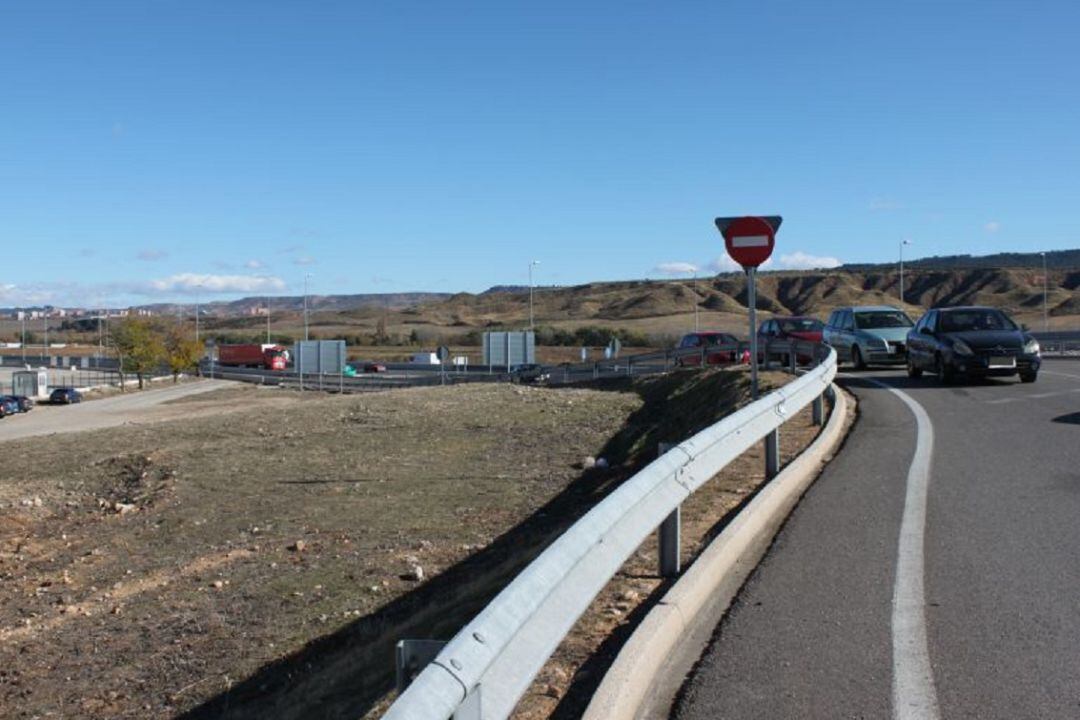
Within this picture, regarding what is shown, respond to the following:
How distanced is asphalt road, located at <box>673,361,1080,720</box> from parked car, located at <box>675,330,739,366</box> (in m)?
22.0

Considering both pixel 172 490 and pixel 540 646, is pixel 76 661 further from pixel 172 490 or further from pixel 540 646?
pixel 172 490

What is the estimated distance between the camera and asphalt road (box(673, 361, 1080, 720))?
4.64m

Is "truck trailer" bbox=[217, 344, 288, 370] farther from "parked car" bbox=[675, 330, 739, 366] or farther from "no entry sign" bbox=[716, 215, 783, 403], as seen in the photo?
"no entry sign" bbox=[716, 215, 783, 403]

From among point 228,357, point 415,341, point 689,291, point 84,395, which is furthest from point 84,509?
point 689,291

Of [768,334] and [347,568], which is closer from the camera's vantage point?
[347,568]

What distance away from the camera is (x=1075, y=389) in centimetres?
1881

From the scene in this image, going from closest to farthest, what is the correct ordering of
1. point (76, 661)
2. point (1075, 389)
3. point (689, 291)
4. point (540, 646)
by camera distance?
point (540, 646), point (76, 661), point (1075, 389), point (689, 291)

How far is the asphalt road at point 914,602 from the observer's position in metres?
4.64

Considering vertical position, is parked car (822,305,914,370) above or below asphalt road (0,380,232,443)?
above

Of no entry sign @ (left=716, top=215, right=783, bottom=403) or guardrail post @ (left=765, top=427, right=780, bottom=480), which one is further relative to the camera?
no entry sign @ (left=716, top=215, right=783, bottom=403)

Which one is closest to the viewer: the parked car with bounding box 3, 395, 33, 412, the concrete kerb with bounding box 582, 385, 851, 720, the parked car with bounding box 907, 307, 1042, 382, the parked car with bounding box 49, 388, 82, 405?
the concrete kerb with bounding box 582, 385, 851, 720

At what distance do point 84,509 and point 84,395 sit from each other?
241 ft

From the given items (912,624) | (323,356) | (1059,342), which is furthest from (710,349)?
(323,356)

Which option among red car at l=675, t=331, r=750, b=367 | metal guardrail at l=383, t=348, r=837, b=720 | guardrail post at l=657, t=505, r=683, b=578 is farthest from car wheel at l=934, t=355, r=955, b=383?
guardrail post at l=657, t=505, r=683, b=578
